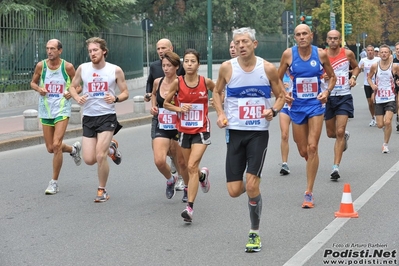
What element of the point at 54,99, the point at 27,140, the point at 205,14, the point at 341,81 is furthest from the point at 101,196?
the point at 205,14

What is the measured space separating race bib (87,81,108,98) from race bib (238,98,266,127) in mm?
2814

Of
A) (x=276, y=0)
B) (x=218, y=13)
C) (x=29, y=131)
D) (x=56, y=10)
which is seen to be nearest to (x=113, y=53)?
(x=56, y=10)

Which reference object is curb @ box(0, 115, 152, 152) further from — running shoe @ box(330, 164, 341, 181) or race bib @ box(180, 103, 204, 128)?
race bib @ box(180, 103, 204, 128)

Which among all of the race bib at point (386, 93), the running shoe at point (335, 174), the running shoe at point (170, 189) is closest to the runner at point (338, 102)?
the running shoe at point (335, 174)

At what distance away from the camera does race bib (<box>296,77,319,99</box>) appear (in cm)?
959

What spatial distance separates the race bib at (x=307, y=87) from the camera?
9.59 metres

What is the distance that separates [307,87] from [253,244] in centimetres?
297

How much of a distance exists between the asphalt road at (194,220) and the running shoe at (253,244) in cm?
7

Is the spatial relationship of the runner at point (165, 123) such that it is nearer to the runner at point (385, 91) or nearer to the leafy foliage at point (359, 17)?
the runner at point (385, 91)

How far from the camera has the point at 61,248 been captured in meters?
7.39

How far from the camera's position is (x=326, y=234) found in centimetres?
773

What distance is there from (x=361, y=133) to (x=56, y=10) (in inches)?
532

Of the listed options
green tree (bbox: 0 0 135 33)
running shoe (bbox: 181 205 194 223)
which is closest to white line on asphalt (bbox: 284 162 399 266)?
running shoe (bbox: 181 205 194 223)

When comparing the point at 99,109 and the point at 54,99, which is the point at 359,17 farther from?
the point at 99,109
